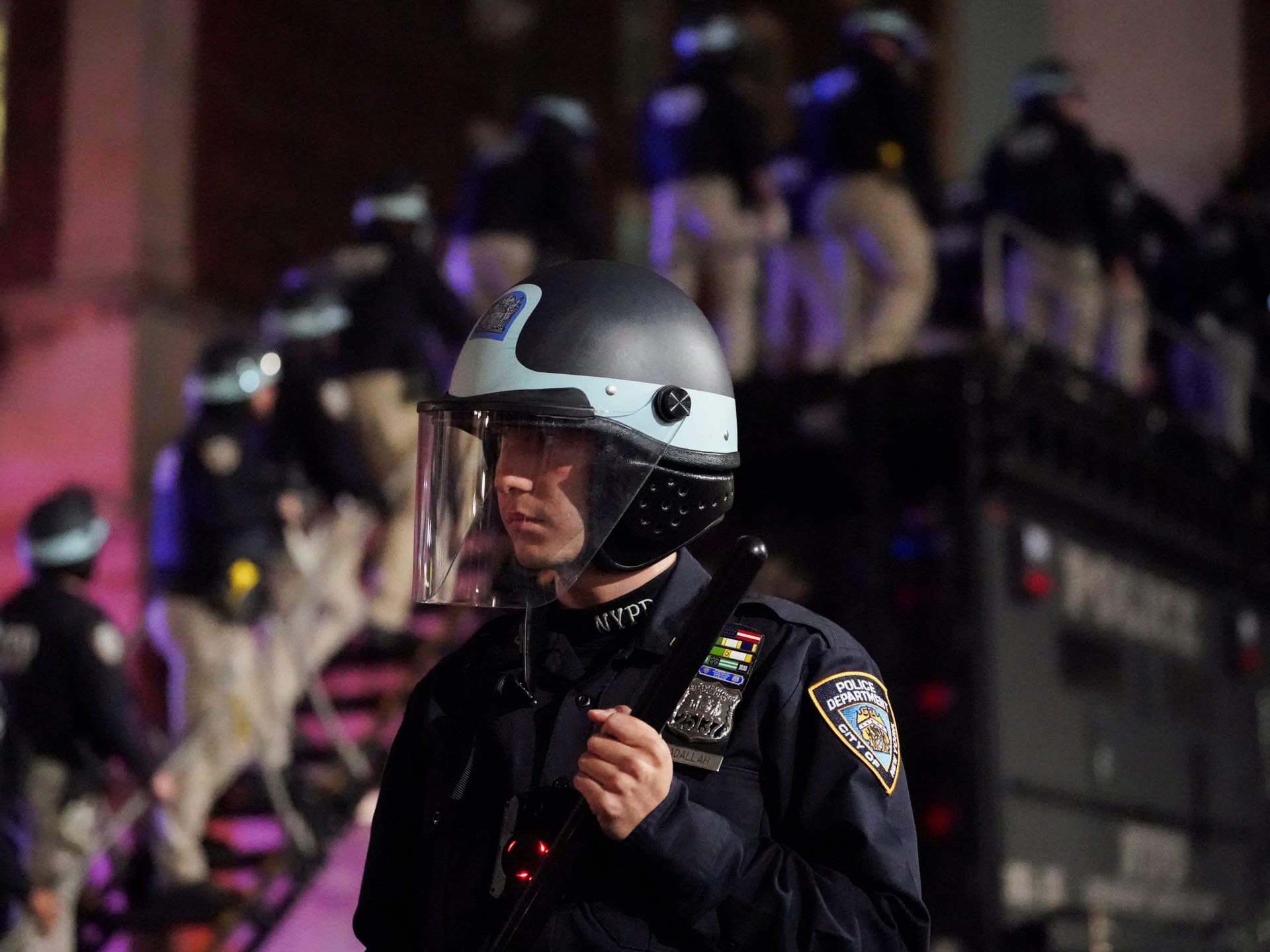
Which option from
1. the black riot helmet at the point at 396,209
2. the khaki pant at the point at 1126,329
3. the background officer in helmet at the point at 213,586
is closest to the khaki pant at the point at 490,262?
the black riot helmet at the point at 396,209

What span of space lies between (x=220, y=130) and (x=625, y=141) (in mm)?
5580

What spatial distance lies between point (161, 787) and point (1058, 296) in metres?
5.19

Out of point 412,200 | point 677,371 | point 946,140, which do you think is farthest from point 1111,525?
point 946,140

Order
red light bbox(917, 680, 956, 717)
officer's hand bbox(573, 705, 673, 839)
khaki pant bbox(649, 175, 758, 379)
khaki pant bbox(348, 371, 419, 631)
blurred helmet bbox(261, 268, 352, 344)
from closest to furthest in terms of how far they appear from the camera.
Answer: officer's hand bbox(573, 705, 673, 839), red light bbox(917, 680, 956, 717), khaki pant bbox(348, 371, 419, 631), blurred helmet bbox(261, 268, 352, 344), khaki pant bbox(649, 175, 758, 379)

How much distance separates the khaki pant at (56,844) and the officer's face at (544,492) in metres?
5.28

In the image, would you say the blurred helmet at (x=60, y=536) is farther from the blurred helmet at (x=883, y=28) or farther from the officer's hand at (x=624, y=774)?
the officer's hand at (x=624, y=774)

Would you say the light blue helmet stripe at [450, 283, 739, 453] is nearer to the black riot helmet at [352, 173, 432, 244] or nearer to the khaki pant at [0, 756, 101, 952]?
the khaki pant at [0, 756, 101, 952]

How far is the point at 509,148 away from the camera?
10.6m

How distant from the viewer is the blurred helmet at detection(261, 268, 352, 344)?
9469 millimetres

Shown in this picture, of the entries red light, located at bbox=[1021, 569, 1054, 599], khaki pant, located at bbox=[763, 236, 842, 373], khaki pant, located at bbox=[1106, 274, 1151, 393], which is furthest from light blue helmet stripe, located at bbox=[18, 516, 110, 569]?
khaki pant, located at bbox=[1106, 274, 1151, 393]

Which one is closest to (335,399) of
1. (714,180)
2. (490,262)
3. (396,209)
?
(396,209)

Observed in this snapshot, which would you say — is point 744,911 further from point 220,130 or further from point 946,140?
point 946,140

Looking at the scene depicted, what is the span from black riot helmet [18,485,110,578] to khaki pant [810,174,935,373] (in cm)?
366

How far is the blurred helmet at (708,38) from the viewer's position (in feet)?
33.0
